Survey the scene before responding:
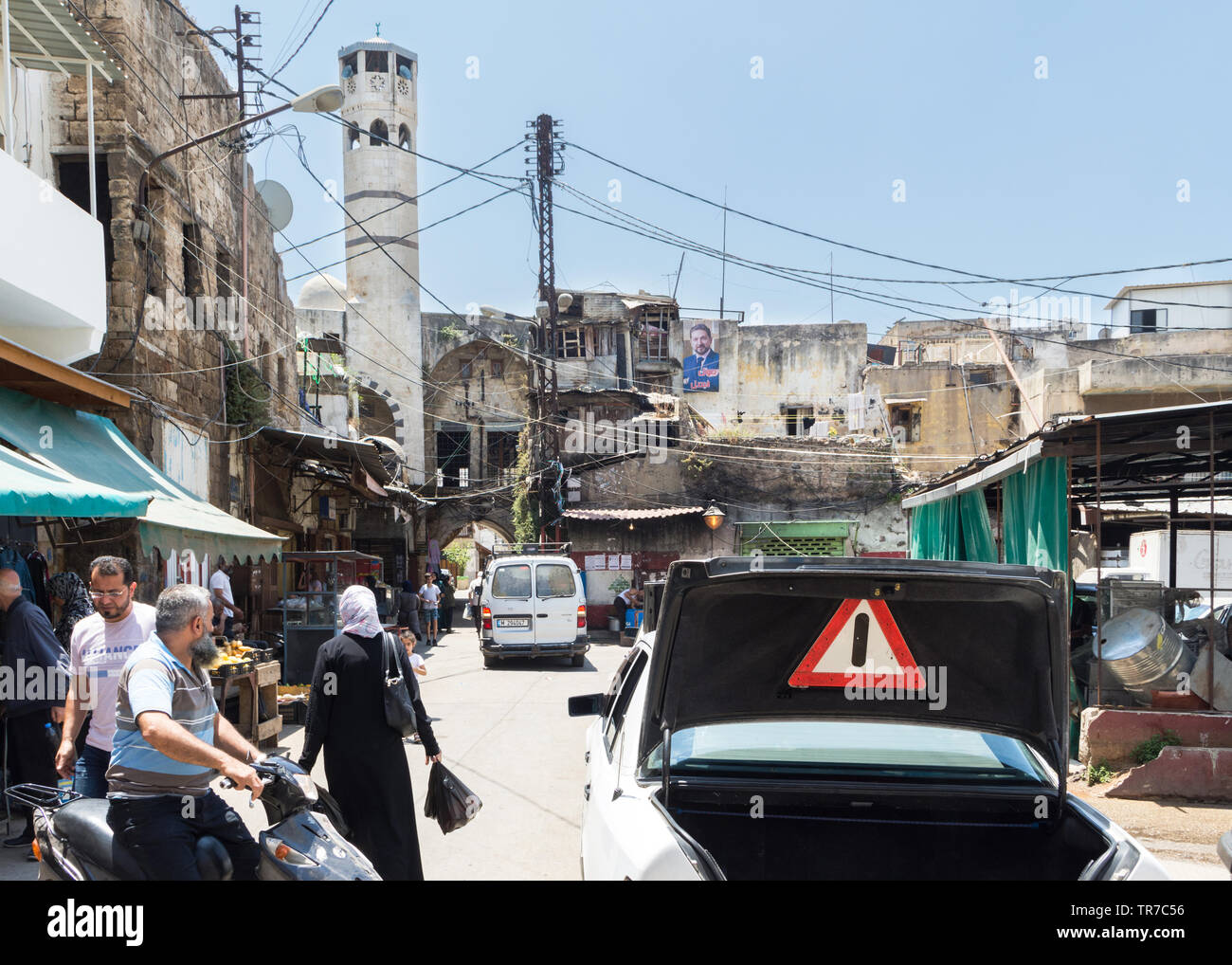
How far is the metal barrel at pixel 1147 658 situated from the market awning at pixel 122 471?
27.6ft

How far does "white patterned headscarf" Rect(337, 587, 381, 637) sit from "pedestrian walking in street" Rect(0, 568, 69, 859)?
2344mm

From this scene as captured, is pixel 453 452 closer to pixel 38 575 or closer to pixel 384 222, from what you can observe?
pixel 384 222

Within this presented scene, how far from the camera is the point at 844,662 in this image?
12.3ft

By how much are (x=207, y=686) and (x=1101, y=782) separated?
295 inches

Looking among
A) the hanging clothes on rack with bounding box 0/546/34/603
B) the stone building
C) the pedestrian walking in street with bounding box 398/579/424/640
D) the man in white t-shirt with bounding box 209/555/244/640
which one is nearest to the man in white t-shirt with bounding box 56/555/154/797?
the hanging clothes on rack with bounding box 0/546/34/603

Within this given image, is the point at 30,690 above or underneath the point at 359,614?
underneath

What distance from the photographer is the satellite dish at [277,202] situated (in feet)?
62.4

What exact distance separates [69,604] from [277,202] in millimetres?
13911

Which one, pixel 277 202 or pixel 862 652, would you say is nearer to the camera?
pixel 862 652

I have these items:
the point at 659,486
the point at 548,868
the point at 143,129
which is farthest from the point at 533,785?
the point at 659,486

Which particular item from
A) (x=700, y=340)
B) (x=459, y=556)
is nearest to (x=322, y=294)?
(x=700, y=340)

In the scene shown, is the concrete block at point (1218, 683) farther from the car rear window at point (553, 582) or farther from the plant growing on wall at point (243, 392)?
the plant growing on wall at point (243, 392)

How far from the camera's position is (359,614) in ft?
16.4

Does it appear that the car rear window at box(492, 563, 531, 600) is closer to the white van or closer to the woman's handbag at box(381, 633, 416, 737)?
the white van
